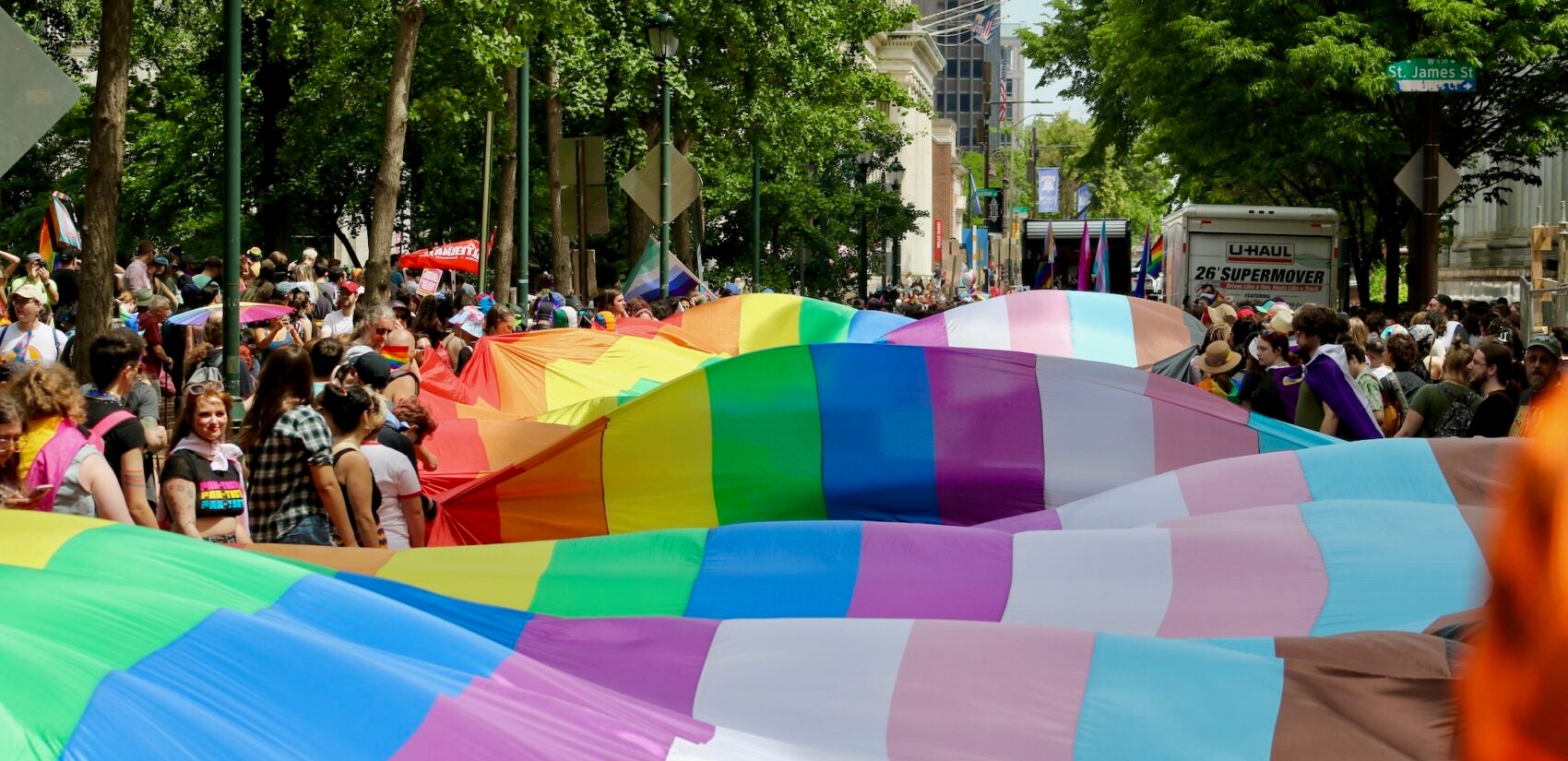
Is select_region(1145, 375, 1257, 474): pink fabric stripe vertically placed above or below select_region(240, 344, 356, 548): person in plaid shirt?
below

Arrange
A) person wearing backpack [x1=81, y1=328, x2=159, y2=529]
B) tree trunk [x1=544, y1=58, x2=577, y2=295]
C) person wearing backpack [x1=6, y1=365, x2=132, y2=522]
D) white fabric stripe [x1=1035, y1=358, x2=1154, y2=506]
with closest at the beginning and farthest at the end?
1. person wearing backpack [x1=6, y1=365, x2=132, y2=522]
2. person wearing backpack [x1=81, y1=328, x2=159, y2=529]
3. white fabric stripe [x1=1035, y1=358, x2=1154, y2=506]
4. tree trunk [x1=544, y1=58, x2=577, y2=295]

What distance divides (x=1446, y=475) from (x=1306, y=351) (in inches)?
161

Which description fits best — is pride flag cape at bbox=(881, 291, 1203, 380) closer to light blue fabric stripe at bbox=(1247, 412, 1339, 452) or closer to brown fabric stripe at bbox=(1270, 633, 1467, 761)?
light blue fabric stripe at bbox=(1247, 412, 1339, 452)

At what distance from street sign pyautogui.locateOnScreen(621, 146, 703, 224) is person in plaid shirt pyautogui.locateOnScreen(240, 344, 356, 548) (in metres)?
21.1

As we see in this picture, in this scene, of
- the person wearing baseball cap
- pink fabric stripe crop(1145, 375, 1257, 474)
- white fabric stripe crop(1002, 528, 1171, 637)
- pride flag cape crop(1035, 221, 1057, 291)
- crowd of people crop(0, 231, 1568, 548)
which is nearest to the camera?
white fabric stripe crop(1002, 528, 1171, 637)

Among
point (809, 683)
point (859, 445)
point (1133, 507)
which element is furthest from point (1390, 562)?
point (859, 445)

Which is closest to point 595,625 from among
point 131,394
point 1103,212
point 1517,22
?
point 131,394

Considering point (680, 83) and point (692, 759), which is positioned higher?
point (680, 83)

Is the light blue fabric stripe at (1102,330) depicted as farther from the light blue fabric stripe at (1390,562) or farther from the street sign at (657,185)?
the street sign at (657,185)

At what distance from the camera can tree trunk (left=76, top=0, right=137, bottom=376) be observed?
1461 centimetres

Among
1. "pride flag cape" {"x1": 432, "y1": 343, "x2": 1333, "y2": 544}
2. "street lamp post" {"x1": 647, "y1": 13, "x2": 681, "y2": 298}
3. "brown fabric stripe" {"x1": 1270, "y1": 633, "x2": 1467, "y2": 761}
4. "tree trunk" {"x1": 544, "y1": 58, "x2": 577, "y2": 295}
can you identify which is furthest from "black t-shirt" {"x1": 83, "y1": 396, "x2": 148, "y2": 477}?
"tree trunk" {"x1": 544, "y1": 58, "x2": 577, "y2": 295}

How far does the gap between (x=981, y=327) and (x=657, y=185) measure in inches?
502

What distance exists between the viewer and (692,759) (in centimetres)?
484

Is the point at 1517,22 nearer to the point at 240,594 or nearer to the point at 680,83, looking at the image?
the point at 680,83
